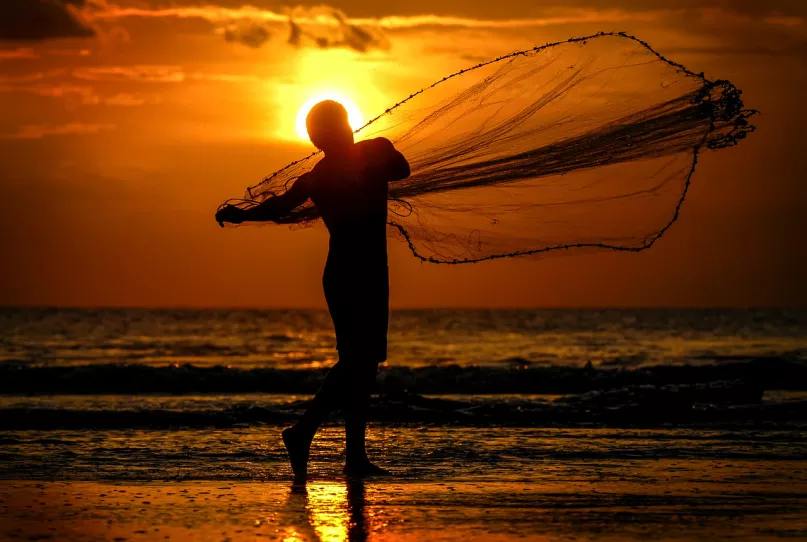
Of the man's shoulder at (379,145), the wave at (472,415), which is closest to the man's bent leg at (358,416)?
the man's shoulder at (379,145)

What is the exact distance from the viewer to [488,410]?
1334cm

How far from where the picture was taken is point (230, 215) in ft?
23.6

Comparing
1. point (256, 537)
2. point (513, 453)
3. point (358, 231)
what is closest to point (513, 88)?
point (358, 231)

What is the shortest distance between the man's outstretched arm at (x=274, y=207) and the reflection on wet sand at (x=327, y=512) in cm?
177

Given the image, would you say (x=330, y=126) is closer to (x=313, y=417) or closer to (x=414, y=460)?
(x=313, y=417)

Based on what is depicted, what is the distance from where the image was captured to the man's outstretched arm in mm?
7133

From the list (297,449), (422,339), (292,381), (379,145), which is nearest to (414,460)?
(297,449)

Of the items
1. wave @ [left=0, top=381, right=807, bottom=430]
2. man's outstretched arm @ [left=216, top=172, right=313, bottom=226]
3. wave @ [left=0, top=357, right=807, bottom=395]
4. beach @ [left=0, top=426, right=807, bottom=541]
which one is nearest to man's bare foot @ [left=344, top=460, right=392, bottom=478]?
beach @ [left=0, top=426, right=807, bottom=541]

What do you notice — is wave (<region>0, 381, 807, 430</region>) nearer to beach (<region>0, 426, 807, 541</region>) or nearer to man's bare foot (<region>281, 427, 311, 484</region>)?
beach (<region>0, 426, 807, 541</region>)

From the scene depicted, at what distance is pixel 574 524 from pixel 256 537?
1.56m

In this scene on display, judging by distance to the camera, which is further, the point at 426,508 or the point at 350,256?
the point at 350,256

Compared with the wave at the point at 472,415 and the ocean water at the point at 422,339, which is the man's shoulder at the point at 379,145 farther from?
the ocean water at the point at 422,339

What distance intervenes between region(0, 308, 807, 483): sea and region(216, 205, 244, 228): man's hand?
1.73 m

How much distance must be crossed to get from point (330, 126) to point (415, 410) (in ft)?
21.8
